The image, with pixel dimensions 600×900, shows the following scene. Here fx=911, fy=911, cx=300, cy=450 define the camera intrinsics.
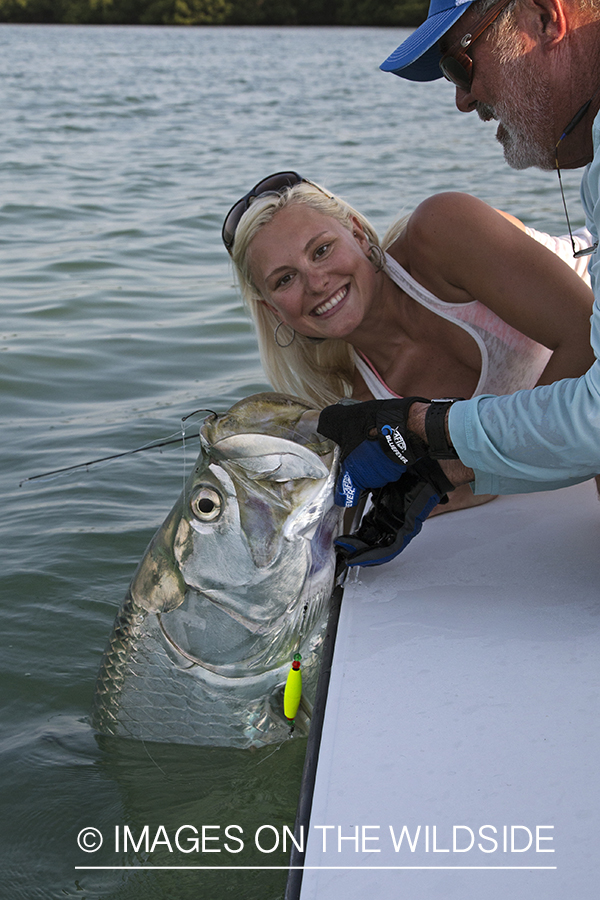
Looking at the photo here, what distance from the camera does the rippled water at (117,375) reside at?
238 centimetres

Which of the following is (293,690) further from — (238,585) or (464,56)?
(464,56)

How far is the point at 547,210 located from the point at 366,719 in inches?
350

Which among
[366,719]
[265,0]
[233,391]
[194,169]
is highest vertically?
[265,0]

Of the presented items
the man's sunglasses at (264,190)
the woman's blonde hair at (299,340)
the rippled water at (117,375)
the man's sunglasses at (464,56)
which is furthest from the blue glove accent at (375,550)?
the man's sunglasses at (264,190)

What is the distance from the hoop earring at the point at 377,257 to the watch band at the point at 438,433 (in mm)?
1038

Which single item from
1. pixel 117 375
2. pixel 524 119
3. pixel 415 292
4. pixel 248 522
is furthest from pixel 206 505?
pixel 117 375

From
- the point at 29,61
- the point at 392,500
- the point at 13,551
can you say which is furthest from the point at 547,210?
the point at 29,61

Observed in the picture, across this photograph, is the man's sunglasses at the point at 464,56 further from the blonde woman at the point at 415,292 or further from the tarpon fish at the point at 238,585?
the tarpon fish at the point at 238,585

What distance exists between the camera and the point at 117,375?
5.56 m

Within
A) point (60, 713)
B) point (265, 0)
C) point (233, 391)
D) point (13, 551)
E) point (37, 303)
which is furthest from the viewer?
point (265, 0)

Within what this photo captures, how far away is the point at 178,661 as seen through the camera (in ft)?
6.97

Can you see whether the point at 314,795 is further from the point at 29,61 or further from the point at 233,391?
the point at 29,61

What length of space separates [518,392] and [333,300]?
1042mm

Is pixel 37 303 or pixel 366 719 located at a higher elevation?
pixel 37 303
